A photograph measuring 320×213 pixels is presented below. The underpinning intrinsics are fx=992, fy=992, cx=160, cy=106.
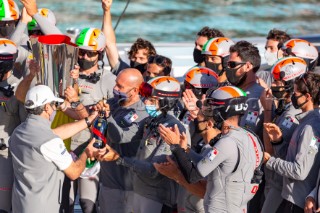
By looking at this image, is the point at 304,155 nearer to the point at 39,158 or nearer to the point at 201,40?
the point at 39,158

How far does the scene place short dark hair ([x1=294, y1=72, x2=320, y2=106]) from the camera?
7707mm

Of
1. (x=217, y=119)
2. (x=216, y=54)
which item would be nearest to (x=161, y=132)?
(x=217, y=119)

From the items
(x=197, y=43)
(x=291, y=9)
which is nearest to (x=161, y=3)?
(x=291, y=9)

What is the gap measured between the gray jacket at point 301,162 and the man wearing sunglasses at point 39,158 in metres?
1.54

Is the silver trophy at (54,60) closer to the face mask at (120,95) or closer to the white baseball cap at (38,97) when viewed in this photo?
the face mask at (120,95)

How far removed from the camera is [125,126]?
336 inches

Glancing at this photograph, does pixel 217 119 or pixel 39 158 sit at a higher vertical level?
pixel 217 119

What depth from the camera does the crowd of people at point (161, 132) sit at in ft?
24.3

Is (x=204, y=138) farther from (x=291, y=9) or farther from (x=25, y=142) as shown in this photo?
(x=291, y=9)

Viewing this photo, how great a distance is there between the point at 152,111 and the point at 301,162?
4.46ft

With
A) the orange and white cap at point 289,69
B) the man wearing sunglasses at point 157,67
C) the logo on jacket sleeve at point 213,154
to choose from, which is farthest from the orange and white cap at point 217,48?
the logo on jacket sleeve at point 213,154

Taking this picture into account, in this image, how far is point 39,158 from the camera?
7707mm

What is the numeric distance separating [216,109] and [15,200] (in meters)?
1.86

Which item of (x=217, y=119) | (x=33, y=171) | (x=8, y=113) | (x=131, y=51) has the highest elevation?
(x=217, y=119)
